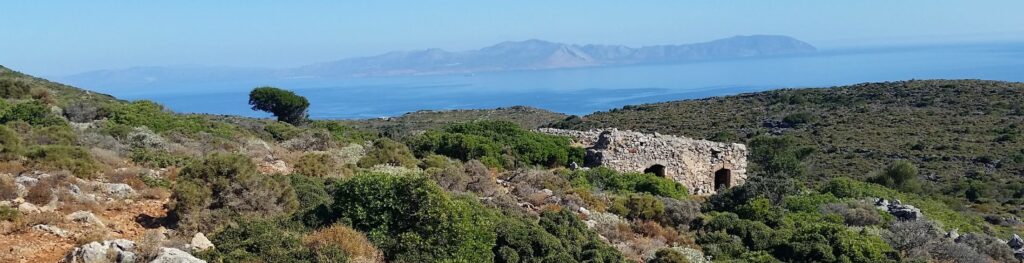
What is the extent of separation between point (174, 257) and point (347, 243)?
65.7 inches

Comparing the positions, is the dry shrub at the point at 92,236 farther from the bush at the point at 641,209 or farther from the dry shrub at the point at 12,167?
the bush at the point at 641,209

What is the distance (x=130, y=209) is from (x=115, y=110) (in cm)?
1412

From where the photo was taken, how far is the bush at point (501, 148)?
19.8m

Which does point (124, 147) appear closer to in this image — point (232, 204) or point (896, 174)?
point (232, 204)

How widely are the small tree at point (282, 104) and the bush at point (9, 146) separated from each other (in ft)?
84.4

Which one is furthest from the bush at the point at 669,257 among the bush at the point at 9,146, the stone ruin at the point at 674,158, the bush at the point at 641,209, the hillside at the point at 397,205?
the stone ruin at the point at 674,158

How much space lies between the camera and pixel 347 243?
7.52 meters

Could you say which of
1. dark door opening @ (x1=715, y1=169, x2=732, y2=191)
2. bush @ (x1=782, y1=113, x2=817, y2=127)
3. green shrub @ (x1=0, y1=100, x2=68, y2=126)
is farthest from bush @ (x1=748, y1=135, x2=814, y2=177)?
green shrub @ (x1=0, y1=100, x2=68, y2=126)

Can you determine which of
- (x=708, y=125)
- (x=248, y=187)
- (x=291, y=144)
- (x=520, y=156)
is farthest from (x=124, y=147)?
(x=708, y=125)

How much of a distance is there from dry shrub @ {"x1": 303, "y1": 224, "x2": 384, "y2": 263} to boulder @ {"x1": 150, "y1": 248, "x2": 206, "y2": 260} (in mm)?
1180

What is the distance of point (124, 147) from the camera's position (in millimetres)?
14477

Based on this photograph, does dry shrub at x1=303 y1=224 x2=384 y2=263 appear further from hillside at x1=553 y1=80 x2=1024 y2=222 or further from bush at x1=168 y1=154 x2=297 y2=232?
hillside at x1=553 y1=80 x2=1024 y2=222

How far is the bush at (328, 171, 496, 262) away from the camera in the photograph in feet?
25.9

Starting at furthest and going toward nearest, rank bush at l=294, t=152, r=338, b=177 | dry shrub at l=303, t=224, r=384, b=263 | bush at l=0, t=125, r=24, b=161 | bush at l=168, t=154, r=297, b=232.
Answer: bush at l=294, t=152, r=338, b=177, bush at l=0, t=125, r=24, b=161, bush at l=168, t=154, r=297, b=232, dry shrub at l=303, t=224, r=384, b=263
